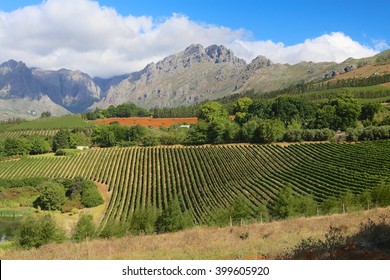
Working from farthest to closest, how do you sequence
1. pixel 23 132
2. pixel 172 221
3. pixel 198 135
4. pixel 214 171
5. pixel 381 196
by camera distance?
pixel 23 132, pixel 198 135, pixel 214 171, pixel 172 221, pixel 381 196

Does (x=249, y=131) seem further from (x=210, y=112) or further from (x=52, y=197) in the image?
(x=210, y=112)

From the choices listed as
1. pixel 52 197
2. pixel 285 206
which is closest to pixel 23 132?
pixel 52 197

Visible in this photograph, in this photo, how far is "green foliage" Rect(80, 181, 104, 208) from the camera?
7100 centimetres

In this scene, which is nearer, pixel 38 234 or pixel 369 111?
pixel 38 234

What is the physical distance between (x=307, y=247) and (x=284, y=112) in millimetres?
122456

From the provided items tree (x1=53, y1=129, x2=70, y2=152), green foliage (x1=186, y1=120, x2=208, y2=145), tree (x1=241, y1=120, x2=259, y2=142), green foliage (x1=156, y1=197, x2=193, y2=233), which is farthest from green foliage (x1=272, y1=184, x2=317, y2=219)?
tree (x1=53, y1=129, x2=70, y2=152)

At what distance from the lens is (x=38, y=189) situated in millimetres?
79938

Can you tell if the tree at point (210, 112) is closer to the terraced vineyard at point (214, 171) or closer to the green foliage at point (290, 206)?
the terraced vineyard at point (214, 171)

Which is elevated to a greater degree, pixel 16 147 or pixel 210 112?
pixel 210 112

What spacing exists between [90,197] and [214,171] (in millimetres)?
25588

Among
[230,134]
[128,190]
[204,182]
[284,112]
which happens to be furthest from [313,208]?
[284,112]

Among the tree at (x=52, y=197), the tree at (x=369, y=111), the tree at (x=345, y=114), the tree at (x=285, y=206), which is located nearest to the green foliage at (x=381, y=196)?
the tree at (x=285, y=206)

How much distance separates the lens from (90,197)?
71438 mm

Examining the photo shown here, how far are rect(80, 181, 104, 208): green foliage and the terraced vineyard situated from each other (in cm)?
259
